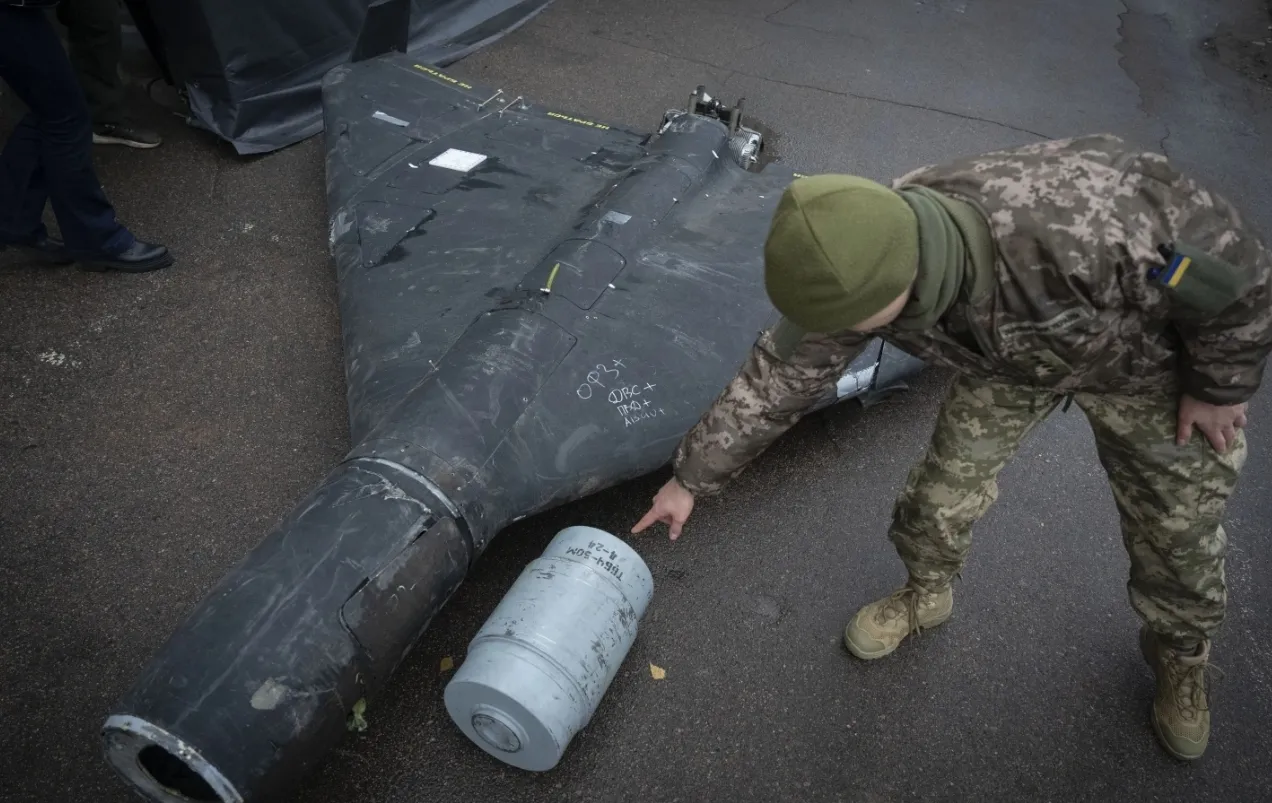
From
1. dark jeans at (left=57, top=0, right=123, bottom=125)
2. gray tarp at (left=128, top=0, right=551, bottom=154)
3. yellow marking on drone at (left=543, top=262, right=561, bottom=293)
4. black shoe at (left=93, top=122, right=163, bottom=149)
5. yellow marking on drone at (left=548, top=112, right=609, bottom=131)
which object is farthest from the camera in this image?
black shoe at (left=93, top=122, right=163, bottom=149)

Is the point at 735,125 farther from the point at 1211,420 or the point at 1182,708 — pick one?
the point at 1182,708

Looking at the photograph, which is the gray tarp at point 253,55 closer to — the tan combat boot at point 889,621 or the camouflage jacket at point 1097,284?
the camouflage jacket at point 1097,284

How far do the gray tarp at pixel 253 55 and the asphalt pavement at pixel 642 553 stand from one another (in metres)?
0.26

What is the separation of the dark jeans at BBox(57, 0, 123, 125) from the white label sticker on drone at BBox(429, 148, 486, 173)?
2.06 meters

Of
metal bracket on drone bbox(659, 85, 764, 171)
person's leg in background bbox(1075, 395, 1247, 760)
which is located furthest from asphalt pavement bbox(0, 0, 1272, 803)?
metal bracket on drone bbox(659, 85, 764, 171)

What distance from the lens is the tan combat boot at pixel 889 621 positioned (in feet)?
8.67

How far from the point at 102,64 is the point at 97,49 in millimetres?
80

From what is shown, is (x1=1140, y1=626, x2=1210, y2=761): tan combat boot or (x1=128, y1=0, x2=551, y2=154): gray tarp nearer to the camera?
(x1=1140, y1=626, x2=1210, y2=761): tan combat boot

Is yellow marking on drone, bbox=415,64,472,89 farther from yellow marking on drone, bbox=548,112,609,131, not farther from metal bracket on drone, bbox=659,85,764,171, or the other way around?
metal bracket on drone, bbox=659,85,764,171

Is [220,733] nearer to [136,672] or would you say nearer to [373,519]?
[373,519]

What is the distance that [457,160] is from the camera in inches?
145

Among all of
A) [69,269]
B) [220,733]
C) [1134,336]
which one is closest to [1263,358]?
[1134,336]

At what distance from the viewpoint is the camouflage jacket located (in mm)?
1646

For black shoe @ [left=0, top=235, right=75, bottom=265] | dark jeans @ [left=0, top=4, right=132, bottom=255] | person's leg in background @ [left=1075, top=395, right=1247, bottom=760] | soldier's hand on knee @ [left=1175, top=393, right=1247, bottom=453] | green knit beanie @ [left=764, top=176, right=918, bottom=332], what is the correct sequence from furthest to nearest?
black shoe @ [left=0, top=235, right=75, bottom=265] < dark jeans @ [left=0, top=4, right=132, bottom=255] < person's leg in background @ [left=1075, top=395, right=1247, bottom=760] < soldier's hand on knee @ [left=1175, top=393, right=1247, bottom=453] < green knit beanie @ [left=764, top=176, right=918, bottom=332]
